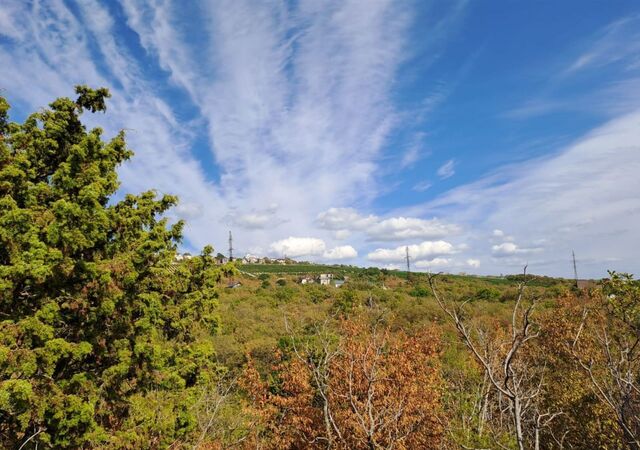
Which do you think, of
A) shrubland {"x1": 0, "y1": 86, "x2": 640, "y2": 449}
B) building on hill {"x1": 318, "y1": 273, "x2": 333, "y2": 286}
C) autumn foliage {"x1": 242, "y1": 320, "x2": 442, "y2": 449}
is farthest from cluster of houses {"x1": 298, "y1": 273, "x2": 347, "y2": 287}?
shrubland {"x1": 0, "y1": 86, "x2": 640, "y2": 449}

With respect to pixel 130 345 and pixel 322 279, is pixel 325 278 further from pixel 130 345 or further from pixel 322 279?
pixel 130 345

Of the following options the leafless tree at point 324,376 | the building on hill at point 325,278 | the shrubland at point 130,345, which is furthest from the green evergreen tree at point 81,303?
the building on hill at point 325,278

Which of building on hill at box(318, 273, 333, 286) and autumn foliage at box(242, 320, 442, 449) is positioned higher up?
building on hill at box(318, 273, 333, 286)

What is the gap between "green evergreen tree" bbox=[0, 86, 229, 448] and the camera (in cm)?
1001

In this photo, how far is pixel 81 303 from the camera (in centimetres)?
1136

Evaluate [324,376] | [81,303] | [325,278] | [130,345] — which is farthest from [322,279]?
[81,303]

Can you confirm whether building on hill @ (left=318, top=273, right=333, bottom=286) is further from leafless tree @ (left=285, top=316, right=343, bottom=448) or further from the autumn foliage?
leafless tree @ (left=285, top=316, right=343, bottom=448)

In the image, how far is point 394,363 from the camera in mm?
17422

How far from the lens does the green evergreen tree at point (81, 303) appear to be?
10008 mm

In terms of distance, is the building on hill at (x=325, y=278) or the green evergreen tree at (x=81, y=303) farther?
the building on hill at (x=325, y=278)

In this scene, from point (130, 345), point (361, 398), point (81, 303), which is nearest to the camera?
point (81, 303)

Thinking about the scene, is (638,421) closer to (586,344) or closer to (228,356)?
(586,344)

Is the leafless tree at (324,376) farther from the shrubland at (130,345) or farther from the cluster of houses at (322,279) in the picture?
the cluster of houses at (322,279)

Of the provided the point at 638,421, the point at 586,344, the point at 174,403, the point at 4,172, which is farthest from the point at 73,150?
the point at 586,344
